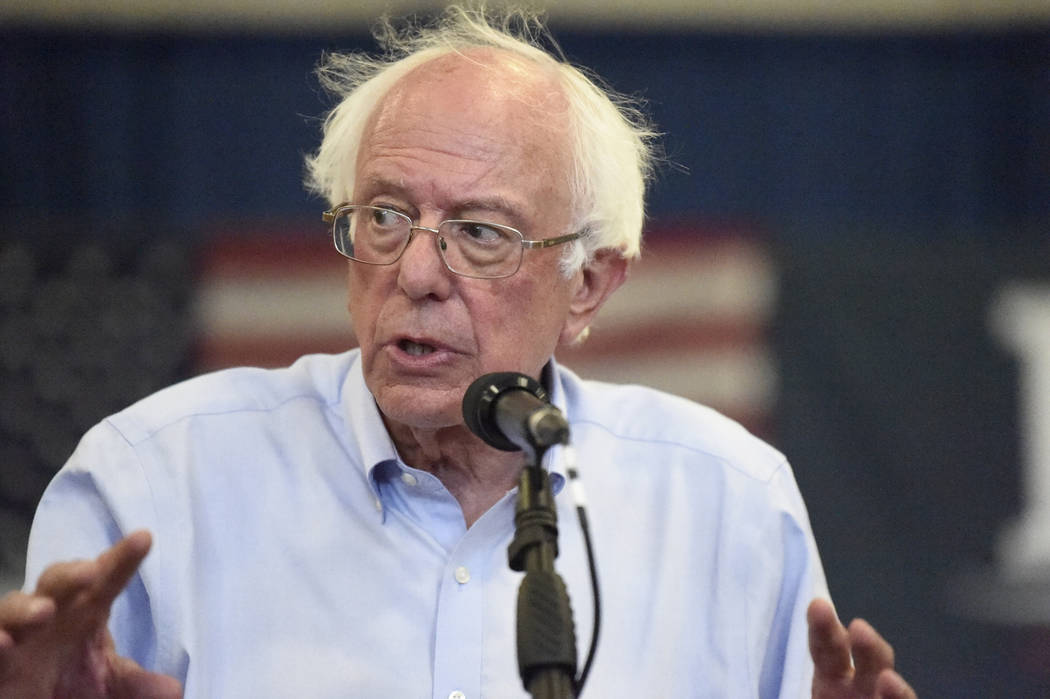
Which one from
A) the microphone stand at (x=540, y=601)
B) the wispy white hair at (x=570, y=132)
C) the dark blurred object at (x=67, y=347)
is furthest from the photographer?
the dark blurred object at (x=67, y=347)

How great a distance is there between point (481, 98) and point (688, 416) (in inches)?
25.4

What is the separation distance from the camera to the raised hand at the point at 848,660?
1.48 m

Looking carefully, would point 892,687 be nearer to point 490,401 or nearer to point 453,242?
point 490,401

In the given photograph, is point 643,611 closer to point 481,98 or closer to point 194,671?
point 194,671

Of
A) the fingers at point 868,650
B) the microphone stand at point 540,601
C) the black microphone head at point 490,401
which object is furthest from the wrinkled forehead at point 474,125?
the fingers at point 868,650

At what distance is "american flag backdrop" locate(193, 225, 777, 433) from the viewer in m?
3.33

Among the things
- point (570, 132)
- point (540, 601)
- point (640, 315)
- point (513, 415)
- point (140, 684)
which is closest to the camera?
point (540, 601)

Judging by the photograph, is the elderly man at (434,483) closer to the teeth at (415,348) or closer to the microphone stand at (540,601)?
the teeth at (415,348)

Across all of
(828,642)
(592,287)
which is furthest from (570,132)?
(828,642)

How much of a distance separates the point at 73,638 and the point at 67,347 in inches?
77.7

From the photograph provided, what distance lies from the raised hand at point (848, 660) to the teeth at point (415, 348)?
0.67 metres

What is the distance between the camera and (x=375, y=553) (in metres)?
1.80

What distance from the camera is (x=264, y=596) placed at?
176 cm

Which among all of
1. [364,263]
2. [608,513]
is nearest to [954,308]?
[608,513]
